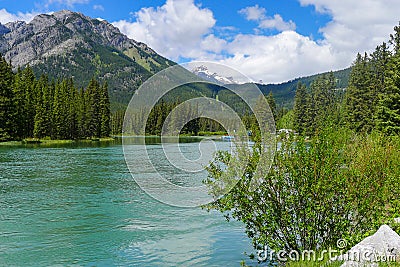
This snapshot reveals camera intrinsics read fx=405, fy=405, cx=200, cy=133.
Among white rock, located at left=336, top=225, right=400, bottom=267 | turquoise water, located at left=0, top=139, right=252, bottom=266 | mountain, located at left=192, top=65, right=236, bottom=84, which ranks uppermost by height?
mountain, located at left=192, top=65, right=236, bottom=84

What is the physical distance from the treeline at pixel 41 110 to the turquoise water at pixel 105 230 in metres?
→ 47.9

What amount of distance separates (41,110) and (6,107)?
6262mm

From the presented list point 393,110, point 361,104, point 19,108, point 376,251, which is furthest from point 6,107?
point 376,251

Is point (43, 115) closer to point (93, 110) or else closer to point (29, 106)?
point (29, 106)

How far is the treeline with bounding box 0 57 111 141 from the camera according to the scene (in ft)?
225

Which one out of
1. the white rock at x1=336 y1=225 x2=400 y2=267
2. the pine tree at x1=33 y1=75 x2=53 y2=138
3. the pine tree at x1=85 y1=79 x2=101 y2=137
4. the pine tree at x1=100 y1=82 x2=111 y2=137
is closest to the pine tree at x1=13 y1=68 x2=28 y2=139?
the pine tree at x1=33 y1=75 x2=53 y2=138

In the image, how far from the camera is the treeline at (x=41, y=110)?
68.4 meters

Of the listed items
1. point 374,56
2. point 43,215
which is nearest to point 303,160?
point 43,215

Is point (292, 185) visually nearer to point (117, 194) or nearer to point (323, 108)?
point (117, 194)

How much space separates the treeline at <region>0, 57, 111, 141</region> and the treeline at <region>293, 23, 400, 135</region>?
143ft

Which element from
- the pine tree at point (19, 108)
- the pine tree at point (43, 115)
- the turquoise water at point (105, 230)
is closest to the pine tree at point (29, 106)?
the pine tree at point (19, 108)

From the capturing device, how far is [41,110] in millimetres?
72312

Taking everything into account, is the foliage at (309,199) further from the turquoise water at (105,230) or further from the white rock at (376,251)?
the turquoise water at (105,230)

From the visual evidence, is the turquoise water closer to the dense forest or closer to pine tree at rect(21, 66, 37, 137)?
the dense forest
